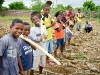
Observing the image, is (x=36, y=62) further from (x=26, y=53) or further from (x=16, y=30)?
(x=16, y=30)

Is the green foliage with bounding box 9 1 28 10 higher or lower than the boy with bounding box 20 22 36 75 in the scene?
higher

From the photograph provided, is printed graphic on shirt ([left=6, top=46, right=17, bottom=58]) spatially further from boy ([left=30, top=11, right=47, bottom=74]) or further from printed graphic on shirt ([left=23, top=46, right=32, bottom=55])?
boy ([left=30, top=11, right=47, bottom=74])

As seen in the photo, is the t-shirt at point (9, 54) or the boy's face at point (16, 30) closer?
the t-shirt at point (9, 54)

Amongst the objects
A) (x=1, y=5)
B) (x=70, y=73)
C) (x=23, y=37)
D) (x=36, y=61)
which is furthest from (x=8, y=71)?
(x=1, y=5)

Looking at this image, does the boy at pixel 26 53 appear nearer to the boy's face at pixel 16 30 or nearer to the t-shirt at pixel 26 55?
the t-shirt at pixel 26 55

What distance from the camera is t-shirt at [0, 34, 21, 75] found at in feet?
9.51

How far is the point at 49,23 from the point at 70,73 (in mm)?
1306

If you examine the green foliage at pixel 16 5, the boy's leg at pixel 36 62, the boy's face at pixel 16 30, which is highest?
the green foliage at pixel 16 5

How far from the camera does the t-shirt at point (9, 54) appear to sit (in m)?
2.90

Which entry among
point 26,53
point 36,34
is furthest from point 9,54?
point 36,34

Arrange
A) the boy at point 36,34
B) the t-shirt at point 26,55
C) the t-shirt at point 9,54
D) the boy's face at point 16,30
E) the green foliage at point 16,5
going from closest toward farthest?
the t-shirt at point 9,54
the boy's face at point 16,30
the t-shirt at point 26,55
the boy at point 36,34
the green foliage at point 16,5

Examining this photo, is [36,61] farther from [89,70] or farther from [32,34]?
[89,70]

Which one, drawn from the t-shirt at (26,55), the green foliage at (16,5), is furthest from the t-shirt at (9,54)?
the green foliage at (16,5)

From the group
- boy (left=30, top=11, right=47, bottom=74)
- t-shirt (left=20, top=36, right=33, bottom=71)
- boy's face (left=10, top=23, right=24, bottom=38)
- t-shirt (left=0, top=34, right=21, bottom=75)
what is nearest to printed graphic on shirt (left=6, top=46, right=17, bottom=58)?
t-shirt (left=0, top=34, right=21, bottom=75)
